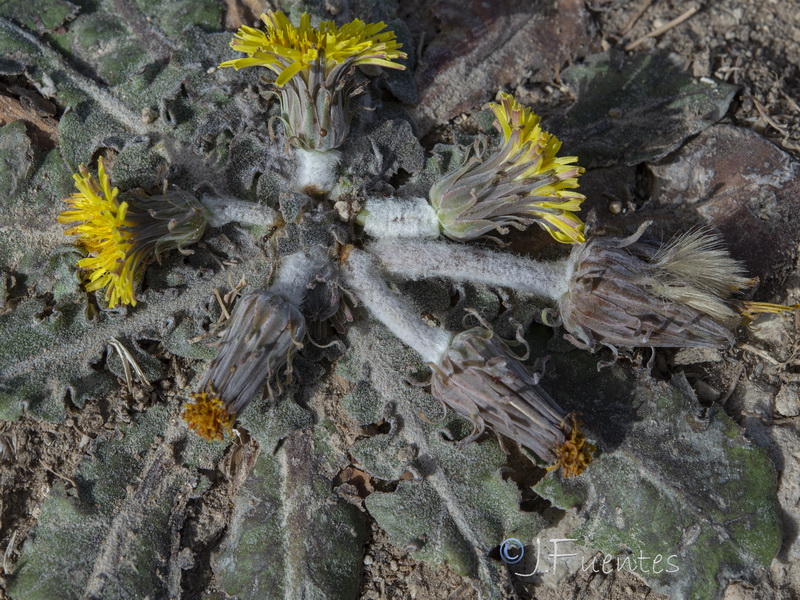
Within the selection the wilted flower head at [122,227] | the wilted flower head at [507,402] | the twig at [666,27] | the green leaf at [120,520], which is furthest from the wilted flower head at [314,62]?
the twig at [666,27]

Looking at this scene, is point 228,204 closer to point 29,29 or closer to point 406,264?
point 406,264

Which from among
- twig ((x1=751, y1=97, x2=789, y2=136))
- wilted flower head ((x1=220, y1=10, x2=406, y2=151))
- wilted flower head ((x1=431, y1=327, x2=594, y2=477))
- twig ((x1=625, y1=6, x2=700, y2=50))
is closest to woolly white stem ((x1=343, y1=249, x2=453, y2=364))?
→ wilted flower head ((x1=431, y1=327, x2=594, y2=477))

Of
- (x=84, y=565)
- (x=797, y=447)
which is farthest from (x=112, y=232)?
(x=797, y=447)

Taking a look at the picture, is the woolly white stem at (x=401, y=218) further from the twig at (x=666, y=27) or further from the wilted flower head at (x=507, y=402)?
the twig at (x=666, y=27)

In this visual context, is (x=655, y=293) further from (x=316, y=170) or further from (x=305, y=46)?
(x=305, y=46)

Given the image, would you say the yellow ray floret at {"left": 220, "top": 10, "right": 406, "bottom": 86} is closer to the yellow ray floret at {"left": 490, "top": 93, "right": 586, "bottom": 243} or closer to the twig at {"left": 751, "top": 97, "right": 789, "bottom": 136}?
the yellow ray floret at {"left": 490, "top": 93, "right": 586, "bottom": 243}

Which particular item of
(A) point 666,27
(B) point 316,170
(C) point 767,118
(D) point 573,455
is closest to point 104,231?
(B) point 316,170
